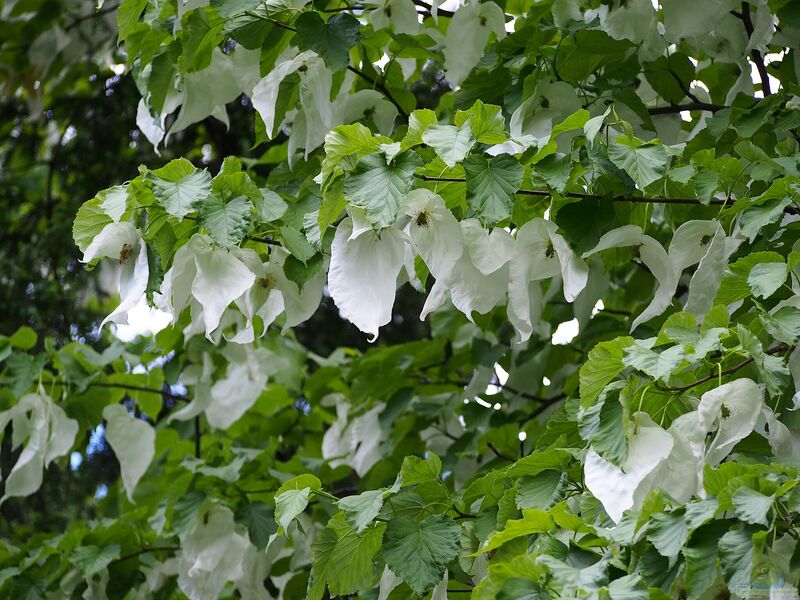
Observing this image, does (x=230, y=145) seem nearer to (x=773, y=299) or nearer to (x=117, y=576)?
(x=117, y=576)

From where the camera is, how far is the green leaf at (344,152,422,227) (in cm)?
113

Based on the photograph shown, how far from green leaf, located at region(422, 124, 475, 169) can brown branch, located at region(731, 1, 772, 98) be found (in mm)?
654

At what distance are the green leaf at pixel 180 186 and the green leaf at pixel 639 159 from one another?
486mm

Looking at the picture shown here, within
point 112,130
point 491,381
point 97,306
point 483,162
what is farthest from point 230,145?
point 483,162

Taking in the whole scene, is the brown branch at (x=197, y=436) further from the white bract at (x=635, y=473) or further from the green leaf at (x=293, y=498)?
the white bract at (x=635, y=473)

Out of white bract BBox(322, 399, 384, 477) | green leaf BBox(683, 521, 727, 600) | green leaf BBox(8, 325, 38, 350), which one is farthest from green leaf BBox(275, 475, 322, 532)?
green leaf BBox(8, 325, 38, 350)

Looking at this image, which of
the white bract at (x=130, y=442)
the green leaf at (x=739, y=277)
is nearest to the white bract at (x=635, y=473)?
the green leaf at (x=739, y=277)

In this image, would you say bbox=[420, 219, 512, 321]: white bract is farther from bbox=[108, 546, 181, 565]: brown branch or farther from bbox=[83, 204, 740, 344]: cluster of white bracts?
bbox=[108, 546, 181, 565]: brown branch

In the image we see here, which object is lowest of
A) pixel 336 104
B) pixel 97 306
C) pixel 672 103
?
pixel 97 306

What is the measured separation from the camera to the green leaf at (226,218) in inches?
51.3

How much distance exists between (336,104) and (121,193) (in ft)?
1.50

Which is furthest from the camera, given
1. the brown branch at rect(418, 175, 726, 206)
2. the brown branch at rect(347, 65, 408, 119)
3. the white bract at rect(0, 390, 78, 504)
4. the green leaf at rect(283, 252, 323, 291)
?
the white bract at rect(0, 390, 78, 504)

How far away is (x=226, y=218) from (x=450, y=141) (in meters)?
0.31

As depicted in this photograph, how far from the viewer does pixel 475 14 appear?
5.67ft
